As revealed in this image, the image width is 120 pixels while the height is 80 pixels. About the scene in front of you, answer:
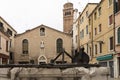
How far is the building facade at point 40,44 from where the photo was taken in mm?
55438

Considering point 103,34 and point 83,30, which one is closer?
point 103,34

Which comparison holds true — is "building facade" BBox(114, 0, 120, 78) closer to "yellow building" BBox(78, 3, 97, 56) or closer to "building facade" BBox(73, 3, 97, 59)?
"yellow building" BBox(78, 3, 97, 56)

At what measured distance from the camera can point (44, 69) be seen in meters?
5.52

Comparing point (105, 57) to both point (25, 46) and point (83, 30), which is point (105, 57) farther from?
point (25, 46)

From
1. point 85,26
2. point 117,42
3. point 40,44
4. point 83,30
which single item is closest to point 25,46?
point 40,44

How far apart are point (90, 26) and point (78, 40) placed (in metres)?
12.3

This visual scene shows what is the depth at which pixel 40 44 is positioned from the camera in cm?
5594

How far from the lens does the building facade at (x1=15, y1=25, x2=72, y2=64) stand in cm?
5544

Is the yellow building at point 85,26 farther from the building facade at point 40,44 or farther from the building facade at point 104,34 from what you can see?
the building facade at point 40,44

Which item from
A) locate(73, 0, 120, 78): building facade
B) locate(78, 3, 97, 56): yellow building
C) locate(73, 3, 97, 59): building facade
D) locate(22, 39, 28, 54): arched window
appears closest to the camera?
locate(73, 0, 120, 78): building facade

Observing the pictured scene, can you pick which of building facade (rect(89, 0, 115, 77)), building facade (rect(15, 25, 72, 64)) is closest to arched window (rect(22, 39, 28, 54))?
building facade (rect(15, 25, 72, 64))

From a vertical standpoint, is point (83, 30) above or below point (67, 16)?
below

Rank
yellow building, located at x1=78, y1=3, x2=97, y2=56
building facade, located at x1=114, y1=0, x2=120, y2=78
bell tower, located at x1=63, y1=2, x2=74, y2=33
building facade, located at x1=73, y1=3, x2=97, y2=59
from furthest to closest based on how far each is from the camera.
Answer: bell tower, located at x1=63, y1=2, x2=74, y2=33, building facade, located at x1=73, y1=3, x2=97, y2=59, yellow building, located at x1=78, y1=3, x2=97, y2=56, building facade, located at x1=114, y1=0, x2=120, y2=78

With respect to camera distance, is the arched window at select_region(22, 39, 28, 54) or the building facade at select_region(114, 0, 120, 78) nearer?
the building facade at select_region(114, 0, 120, 78)
